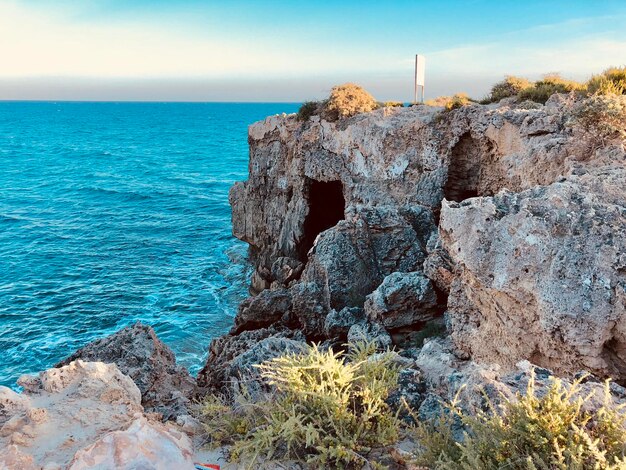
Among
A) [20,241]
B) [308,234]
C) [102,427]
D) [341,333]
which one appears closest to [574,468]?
[102,427]

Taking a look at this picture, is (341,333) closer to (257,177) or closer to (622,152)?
(622,152)

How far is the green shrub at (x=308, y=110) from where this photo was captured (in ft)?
87.2

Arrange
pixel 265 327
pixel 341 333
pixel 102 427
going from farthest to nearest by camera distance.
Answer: pixel 265 327, pixel 341 333, pixel 102 427

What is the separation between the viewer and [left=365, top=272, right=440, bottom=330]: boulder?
1366 cm

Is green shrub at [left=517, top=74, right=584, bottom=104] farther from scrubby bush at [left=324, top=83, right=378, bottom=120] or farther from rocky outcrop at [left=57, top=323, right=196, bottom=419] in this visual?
rocky outcrop at [left=57, top=323, right=196, bottom=419]

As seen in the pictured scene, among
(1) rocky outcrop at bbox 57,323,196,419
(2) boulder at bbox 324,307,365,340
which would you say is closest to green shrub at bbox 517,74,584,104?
(2) boulder at bbox 324,307,365,340

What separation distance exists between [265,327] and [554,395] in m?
13.7

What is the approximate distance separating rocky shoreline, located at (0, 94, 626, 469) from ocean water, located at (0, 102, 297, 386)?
585 centimetres

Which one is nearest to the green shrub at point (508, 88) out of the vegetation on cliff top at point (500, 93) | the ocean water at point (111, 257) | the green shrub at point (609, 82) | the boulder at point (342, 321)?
the vegetation on cliff top at point (500, 93)

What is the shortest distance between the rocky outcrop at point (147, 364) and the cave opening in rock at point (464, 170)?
12.4 meters

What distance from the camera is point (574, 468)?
3904mm

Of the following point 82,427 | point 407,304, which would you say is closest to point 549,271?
point 407,304

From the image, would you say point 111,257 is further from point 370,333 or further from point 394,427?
point 394,427

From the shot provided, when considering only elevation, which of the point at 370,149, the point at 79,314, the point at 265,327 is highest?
the point at 370,149
